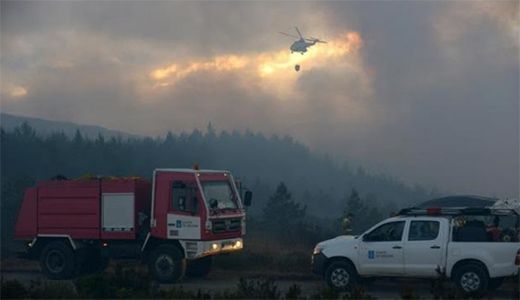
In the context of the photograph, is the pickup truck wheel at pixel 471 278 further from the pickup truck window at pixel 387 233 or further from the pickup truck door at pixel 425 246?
the pickup truck window at pixel 387 233

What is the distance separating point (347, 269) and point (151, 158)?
213 feet

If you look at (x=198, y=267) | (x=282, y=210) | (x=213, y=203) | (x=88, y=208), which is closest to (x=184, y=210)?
(x=213, y=203)

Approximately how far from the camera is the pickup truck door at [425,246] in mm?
16047

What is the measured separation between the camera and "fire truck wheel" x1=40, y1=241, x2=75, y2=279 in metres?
20.3

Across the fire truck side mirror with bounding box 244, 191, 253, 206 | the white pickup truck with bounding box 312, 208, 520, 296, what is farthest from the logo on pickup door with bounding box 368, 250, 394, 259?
the fire truck side mirror with bounding box 244, 191, 253, 206

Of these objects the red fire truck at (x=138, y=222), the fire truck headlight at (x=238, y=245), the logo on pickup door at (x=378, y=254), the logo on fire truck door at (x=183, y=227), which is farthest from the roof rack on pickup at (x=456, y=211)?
the logo on fire truck door at (x=183, y=227)

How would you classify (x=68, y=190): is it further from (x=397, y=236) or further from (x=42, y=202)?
(x=397, y=236)

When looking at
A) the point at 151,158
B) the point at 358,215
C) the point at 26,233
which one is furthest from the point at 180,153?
the point at 26,233

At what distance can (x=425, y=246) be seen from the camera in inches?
636

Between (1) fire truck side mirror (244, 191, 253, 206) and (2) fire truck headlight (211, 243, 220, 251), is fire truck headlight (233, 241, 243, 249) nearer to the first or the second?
(2) fire truck headlight (211, 243, 220, 251)

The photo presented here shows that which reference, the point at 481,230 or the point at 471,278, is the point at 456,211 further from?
the point at 471,278

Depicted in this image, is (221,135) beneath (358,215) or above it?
above

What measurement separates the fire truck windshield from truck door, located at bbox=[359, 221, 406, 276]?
439 centimetres

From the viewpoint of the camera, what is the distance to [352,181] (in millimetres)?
113375
